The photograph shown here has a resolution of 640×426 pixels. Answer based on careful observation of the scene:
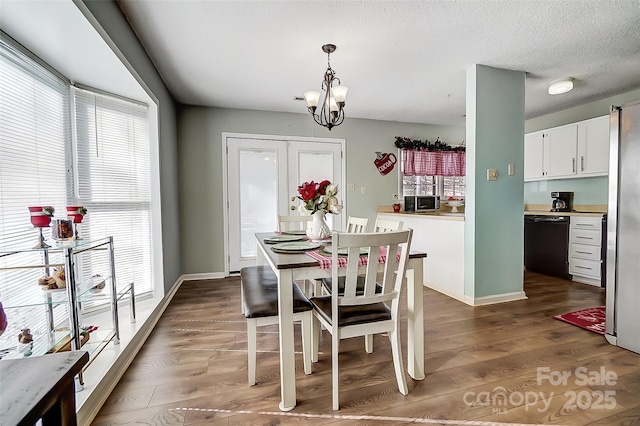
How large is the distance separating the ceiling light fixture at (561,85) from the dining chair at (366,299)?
3.12 m

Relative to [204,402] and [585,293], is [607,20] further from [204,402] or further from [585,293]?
[204,402]

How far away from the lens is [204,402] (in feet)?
5.14

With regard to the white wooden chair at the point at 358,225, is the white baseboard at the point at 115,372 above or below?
below

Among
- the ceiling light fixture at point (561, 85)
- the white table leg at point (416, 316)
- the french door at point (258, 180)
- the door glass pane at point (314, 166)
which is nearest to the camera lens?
the white table leg at point (416, 316)

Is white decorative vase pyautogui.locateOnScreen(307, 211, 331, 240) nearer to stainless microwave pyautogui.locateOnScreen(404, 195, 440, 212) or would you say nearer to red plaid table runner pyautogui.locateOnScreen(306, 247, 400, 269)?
red plaid table runner pyautogui.locateOnScreen(306, 247, 400, 269)

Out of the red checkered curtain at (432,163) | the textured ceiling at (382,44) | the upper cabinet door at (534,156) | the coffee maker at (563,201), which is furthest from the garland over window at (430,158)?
the coffee maker at (563,201)

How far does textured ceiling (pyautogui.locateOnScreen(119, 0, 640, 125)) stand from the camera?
2.02 metres

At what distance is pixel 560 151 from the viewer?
4.18m

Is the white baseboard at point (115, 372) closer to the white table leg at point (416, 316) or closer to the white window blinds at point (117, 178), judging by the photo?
the white window blinds at point (117, 178)

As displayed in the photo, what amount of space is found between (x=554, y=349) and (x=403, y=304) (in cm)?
125

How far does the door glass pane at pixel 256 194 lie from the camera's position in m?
4.22

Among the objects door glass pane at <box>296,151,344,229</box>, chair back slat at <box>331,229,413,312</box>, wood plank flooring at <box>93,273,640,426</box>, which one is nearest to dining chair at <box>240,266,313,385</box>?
wood plank flooring at <box>93,273,640,426</box>

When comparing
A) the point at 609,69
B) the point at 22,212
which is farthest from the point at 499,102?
the point at 22,212

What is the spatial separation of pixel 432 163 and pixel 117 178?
444cm
